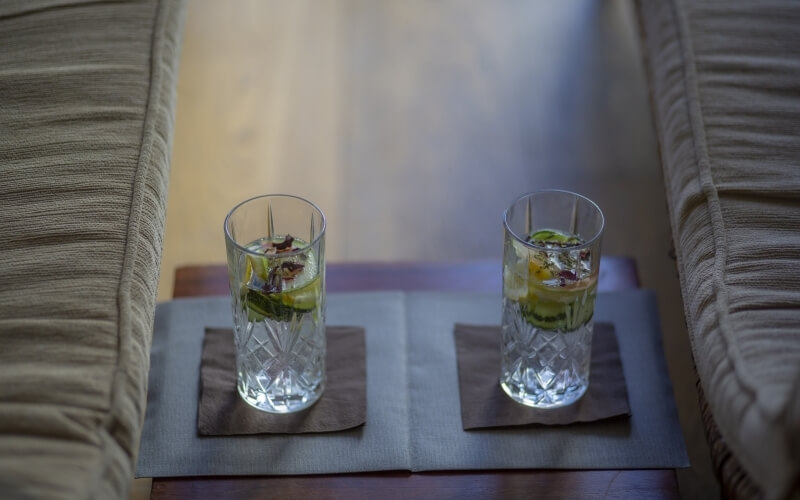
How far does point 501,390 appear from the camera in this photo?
1.16 m

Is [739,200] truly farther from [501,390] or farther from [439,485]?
[439,485]

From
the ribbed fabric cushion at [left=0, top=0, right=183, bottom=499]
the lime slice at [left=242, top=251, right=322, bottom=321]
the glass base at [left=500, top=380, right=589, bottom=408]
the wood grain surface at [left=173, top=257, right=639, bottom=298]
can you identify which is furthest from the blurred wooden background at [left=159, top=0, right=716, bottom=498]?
the lime slice at [left=242, top=251, right=322, bottom=321]

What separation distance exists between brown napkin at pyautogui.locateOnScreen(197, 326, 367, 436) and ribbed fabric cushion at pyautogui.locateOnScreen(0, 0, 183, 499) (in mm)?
178

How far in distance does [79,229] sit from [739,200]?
77 centimetres

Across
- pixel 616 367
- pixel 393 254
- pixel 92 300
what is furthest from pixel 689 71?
pixel 92 300

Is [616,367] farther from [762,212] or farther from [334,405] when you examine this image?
[334,405]

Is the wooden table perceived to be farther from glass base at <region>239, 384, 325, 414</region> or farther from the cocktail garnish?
the cocktail garnish

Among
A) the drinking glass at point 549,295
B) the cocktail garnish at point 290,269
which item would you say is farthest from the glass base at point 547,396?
the cocktail garnish at point 290,269

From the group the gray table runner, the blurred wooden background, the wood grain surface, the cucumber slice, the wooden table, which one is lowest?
the wooden table

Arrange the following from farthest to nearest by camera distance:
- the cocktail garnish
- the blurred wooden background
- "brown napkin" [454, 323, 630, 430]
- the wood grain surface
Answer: the blurred wooden background, the wood grain surface, "brown napkin" [454, 323, 630, 430], the cocktail garnish

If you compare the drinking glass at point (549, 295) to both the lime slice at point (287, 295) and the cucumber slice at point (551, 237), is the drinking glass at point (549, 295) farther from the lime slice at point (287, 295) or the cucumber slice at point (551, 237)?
the lime slice at point (287, 295)

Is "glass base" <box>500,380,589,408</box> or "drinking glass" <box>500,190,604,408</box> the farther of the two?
"glass base" <box>500,380,589,408</box>

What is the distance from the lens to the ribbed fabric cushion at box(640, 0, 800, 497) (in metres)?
0.84

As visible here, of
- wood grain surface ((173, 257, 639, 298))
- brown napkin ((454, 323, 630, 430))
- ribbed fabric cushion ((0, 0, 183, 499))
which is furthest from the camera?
wood grain surface ((173, 257, 639, 298))
